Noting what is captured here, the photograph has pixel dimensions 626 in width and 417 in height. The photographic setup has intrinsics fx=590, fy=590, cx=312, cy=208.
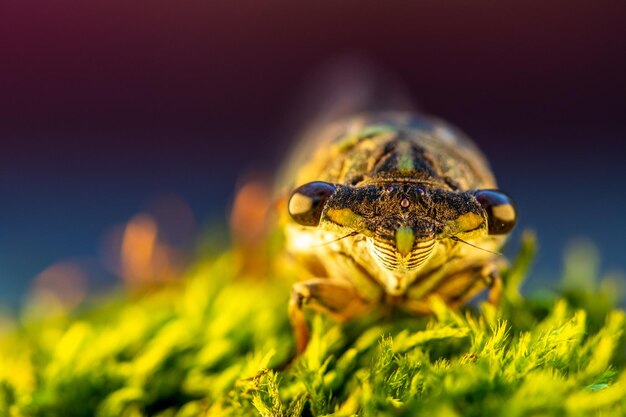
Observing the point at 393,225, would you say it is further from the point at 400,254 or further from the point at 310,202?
the point at 310,202

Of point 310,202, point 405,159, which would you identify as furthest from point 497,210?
point 310,202

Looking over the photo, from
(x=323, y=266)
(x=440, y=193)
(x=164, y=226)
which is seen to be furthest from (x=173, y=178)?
(x=440, y=193)

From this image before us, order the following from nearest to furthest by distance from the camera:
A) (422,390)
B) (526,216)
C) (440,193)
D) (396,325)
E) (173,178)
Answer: (422,390), (440,193), (396,325), (526,216), (173,178)

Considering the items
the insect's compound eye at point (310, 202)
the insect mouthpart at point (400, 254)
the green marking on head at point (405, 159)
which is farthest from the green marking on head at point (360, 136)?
the insect mouthpart at point (400, 254)

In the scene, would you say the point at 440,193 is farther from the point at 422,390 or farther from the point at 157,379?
the point at 157,379

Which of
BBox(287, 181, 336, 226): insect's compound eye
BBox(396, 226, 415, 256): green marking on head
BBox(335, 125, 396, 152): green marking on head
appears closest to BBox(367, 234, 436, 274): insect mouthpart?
BBox(396, 226, 415, 256): green marking on head

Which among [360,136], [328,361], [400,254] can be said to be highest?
[360,136]

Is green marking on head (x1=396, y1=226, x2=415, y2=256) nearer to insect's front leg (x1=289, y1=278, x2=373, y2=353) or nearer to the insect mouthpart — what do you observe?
the insect mouthpart
